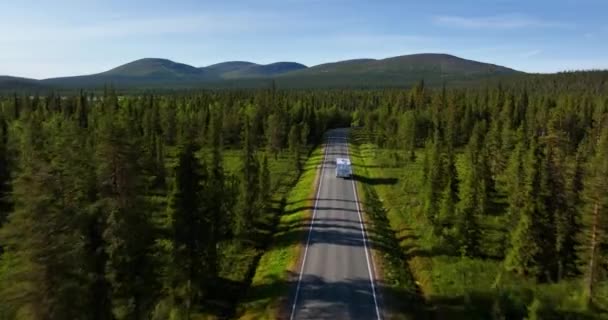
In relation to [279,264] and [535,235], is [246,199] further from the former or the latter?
[535,235]

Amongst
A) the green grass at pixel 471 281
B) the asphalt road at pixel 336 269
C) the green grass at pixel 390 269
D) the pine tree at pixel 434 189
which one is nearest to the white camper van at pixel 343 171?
the green grass at pixel 390 269

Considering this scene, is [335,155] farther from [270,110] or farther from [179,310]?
[179,310]

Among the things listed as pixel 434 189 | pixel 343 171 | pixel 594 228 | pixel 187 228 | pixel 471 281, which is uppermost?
pixel 187 228

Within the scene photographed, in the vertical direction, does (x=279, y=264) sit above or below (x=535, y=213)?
below

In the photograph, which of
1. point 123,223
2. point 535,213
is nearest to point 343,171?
point 535,213

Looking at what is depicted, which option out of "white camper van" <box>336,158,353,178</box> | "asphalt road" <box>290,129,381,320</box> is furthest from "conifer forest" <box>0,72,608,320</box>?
"white camper van" <box>336,158,353,178</box>

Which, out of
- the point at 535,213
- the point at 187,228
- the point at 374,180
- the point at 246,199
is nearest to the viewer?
the point at 187,228

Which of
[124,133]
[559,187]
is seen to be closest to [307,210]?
[559,187]
